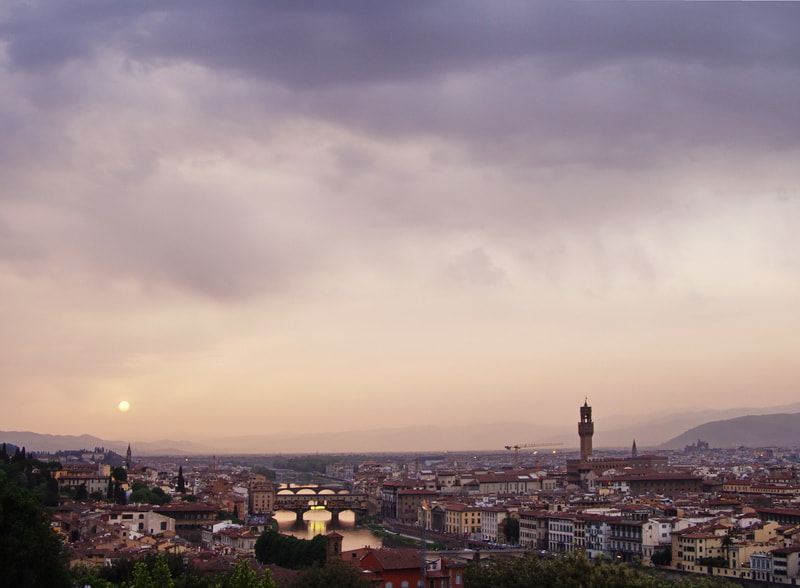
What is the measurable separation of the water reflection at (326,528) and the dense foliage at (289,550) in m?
6.40

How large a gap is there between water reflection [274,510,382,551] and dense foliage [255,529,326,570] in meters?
6.40

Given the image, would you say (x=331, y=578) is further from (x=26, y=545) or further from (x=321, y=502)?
(x=321, y=502)

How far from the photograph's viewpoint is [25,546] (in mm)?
18031

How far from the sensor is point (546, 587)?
1820cm

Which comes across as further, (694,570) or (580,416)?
(580,416)

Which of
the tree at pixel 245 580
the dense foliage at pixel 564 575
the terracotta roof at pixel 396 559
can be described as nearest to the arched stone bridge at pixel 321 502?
the terracotta roof at pixel 396 559

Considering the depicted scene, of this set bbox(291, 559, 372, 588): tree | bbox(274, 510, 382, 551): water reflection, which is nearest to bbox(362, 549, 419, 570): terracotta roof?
bbox(291, 559, 372, 588): tree

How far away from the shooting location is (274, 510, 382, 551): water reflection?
5189cm

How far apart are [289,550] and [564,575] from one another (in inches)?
854

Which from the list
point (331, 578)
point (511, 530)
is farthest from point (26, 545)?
point (511, 530)

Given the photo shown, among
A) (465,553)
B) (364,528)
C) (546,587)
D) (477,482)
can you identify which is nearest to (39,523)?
(546,587)

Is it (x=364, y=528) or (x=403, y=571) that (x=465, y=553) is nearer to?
(x=403, y=571)

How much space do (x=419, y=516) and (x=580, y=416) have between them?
1031 inches

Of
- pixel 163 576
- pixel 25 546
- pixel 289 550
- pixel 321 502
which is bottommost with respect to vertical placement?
pixel 321 502
